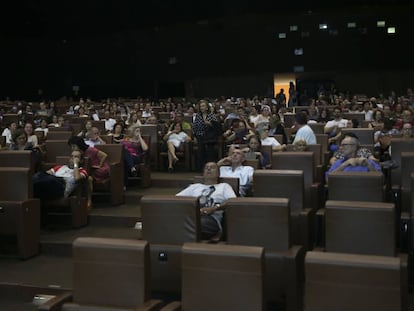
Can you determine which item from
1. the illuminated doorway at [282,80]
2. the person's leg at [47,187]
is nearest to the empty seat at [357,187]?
the person's leg at [47,187]

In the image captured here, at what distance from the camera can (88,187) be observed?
5.91 metres

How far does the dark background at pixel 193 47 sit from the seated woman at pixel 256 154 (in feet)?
47.3

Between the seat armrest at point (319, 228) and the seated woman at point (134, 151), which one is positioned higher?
the seated woman at point (134, 151)

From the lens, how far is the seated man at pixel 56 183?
5.49 metres

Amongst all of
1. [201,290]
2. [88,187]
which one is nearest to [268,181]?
[201,290]

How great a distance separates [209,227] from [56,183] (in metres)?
2.05

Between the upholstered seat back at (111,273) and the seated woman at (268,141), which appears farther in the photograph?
the seated woman at (268,141)

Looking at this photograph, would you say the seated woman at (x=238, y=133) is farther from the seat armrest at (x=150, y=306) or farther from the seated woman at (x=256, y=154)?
the seat armrest at (x=150, y=306)

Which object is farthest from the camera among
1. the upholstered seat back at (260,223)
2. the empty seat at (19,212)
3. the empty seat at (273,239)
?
the empty seat at (19,212)

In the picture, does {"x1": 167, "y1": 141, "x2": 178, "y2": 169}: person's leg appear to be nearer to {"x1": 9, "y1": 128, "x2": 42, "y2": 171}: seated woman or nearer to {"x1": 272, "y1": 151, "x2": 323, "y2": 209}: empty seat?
{"x1": 9, "y1": 128, "x2": 42, "y2": 171}: seated woman

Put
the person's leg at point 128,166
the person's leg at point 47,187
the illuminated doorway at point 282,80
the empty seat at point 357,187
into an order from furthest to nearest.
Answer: the illuminated doorway at point 282,80
the person's leg at point 128,166
the person's leg at point 47,187
the empty seat at point 357,187

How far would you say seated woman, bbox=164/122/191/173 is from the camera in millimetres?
7977

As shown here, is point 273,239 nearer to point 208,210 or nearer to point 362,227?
point 362,227

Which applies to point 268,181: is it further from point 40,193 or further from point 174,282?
point 40,193
